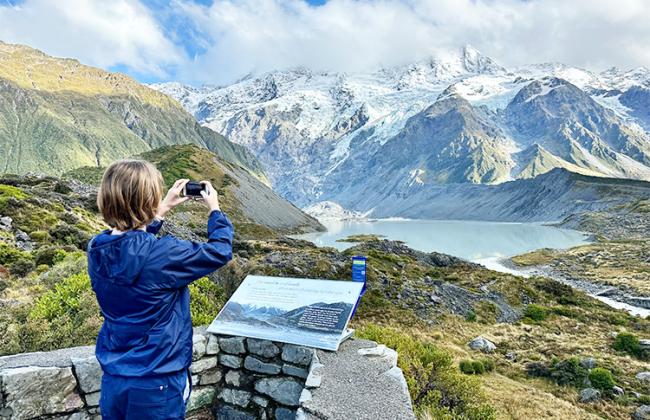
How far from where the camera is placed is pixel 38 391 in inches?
213

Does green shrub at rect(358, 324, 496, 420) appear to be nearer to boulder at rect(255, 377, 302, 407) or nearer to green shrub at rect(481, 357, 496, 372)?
boulder at rect(255, 377, 302, 407)

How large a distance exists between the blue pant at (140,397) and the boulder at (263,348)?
10.5 ft

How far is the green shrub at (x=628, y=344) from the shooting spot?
21686mm

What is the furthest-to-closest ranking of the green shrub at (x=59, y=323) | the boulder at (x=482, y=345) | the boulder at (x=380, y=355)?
the boulder at (x=482, y=345)
the green shrub at (x=59, y=323)
the boulder at (x=380, y=355)

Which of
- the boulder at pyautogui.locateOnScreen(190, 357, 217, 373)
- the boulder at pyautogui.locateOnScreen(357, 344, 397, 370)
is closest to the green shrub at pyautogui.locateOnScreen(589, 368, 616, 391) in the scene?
the boulder at pyautogui.locateOnScreen(357, 344, 397, 370)

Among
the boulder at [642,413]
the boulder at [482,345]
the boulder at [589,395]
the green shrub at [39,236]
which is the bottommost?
the green shrub at [39,236]

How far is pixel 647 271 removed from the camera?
182 feet

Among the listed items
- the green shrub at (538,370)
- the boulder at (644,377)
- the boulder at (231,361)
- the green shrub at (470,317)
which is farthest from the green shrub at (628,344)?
the boulder at (231,361)

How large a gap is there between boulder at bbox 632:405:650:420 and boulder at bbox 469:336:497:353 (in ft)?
23.4

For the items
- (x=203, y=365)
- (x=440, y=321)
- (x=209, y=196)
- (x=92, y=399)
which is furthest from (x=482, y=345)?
(x=209, y=196)

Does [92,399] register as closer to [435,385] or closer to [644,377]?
[435,385]

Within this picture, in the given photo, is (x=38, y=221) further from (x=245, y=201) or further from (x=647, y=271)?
(x=245, y=201)

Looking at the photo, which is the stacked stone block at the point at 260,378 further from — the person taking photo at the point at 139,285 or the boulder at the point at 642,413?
the boulder at the point at 642,413

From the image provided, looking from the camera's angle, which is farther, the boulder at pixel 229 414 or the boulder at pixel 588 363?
the boulder at pixel 588 363
